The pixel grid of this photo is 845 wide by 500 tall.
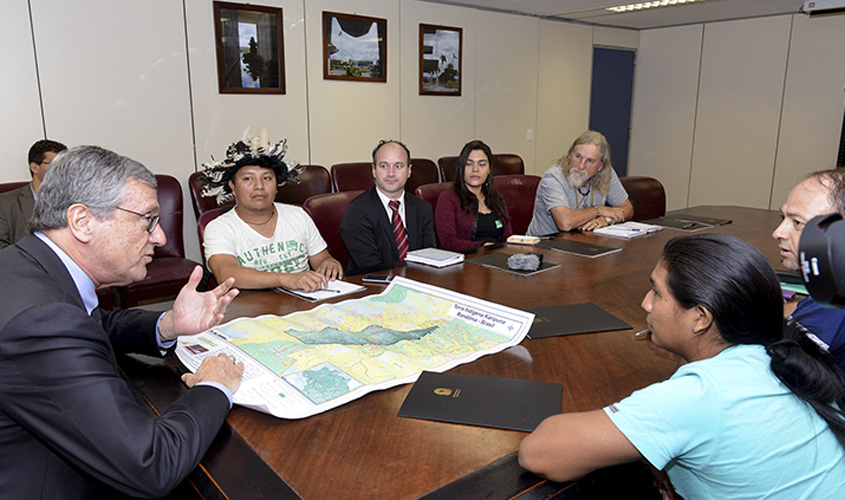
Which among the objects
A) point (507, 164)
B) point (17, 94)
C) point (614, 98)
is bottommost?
point (507, 164)

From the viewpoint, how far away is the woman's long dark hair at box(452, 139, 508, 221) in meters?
3.39

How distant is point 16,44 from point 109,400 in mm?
3703

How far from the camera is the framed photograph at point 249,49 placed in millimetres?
4352

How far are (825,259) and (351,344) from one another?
3.48ft

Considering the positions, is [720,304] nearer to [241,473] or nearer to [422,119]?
[241,473]

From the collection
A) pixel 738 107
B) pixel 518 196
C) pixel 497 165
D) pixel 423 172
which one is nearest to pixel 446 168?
pixel 423 172

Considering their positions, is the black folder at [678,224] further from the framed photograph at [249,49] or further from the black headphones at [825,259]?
the framed photograph at [249,49]

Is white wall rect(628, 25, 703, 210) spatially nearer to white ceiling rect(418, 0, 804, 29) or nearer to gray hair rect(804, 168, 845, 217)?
white ceiling rect(418, 0, 804, 29)

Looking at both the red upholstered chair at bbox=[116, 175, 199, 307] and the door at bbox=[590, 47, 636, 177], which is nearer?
the red upholstered chair at bbox=[116, 175, 199, 307]

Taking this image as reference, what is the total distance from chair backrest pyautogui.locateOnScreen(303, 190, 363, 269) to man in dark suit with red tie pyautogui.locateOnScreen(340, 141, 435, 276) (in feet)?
0.54

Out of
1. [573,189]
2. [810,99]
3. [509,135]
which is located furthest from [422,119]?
[810,99]

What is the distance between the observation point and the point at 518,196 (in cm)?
394

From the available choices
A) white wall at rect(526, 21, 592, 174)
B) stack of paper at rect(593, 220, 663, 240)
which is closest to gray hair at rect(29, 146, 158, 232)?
stack of paper at rect(593, 220, 663, 240)

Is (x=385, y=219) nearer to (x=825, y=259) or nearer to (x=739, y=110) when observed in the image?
(x=825, y=259)
